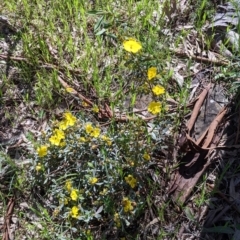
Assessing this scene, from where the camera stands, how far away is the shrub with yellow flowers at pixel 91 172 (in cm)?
235

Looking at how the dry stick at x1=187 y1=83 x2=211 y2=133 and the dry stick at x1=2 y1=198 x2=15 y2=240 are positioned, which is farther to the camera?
the dry stick at x1=187 y1=83 x2=211 y2=133

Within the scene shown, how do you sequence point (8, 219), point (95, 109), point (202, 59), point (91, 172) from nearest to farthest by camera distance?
point (91, 172), point (8, 219), point (95, 109), point (202, 59)

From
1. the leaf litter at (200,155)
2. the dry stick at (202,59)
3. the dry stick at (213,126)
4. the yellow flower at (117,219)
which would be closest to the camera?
the yellow flower at (117,219)

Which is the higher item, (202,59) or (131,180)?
(202,59)

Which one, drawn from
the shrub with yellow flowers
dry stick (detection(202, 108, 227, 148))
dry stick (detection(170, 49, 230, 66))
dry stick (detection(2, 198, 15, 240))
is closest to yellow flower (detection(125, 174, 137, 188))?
the shrub with yellow flowers

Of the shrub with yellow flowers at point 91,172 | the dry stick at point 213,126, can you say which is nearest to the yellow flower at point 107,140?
the shrub with yellow flowers at point 91,172

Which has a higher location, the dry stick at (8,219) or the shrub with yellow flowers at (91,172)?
the shrub with yellow flowers at (91,172)

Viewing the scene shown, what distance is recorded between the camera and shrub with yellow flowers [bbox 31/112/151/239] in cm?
235

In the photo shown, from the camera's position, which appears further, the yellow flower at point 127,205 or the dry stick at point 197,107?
the dry stick at point 197,107

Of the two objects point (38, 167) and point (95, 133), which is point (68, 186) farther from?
point (95, 133)

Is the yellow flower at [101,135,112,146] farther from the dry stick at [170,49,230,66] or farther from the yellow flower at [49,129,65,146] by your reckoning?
the dry stick at [170,49,230,66]

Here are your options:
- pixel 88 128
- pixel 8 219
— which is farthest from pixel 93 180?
pixel 8 219

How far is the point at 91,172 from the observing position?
7.89 ft

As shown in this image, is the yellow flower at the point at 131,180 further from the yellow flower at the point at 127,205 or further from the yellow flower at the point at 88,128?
the yellow flower at the point at 88,128
